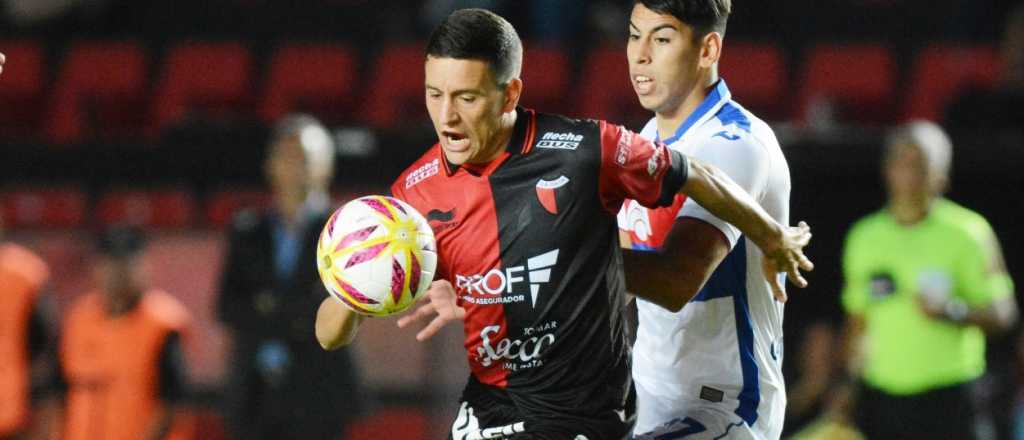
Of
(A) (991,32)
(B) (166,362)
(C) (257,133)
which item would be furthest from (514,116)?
(A) (991,32)

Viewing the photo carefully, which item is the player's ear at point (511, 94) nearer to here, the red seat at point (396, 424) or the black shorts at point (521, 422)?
the black shorts at point (521, 422)

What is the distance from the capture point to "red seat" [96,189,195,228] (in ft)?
30.2

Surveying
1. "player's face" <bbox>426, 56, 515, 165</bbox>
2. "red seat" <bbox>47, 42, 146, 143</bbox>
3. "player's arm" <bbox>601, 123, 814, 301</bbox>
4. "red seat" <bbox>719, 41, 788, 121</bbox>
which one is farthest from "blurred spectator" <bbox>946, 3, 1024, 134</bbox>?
"red seat" <bbox>47, 42, 146, 143</bbox>

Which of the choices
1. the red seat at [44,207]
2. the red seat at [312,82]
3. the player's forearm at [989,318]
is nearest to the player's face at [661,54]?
the player's forearm at [989,318]

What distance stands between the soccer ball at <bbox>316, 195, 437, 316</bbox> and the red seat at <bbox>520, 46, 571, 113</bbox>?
22.3 feet

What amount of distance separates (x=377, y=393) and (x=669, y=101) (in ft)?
14.6

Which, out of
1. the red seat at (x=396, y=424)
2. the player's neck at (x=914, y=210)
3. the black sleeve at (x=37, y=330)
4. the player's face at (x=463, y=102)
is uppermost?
Answer: the player's face at (x=463, y=102)

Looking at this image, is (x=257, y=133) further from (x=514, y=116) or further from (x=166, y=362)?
(x=514, y=116)

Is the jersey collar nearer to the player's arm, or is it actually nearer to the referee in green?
the player's arm

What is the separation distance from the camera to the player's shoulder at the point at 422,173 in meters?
3.96

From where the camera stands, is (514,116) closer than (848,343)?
Yes

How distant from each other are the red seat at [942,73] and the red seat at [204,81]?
4.84 meters

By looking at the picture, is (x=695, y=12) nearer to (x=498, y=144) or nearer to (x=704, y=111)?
(x=704, y=111)

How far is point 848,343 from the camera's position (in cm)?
783
